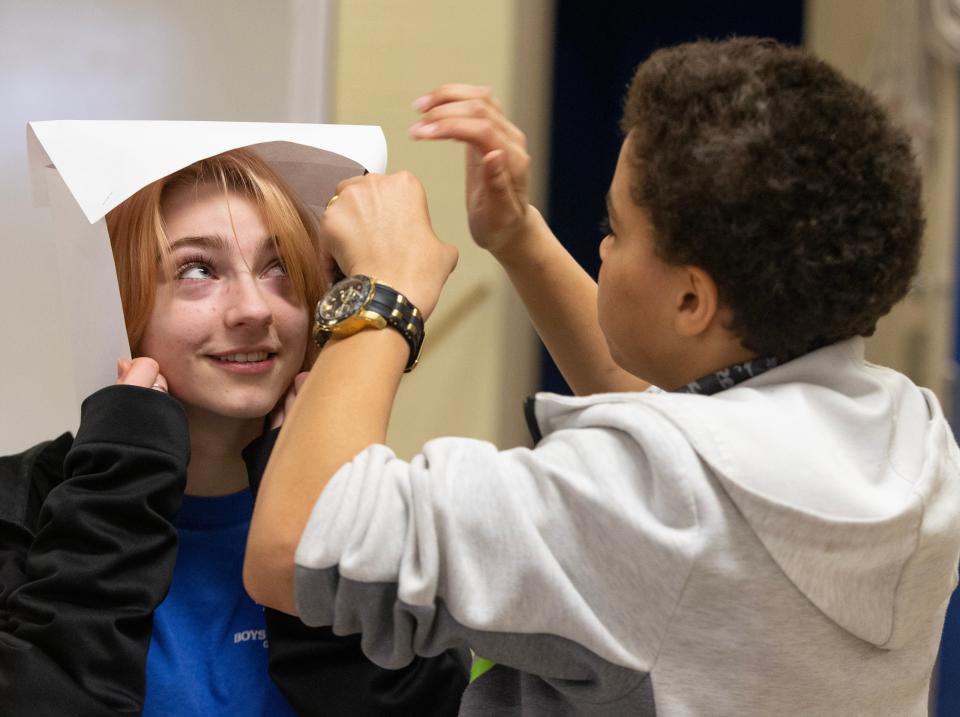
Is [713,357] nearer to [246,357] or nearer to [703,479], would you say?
[703,479]

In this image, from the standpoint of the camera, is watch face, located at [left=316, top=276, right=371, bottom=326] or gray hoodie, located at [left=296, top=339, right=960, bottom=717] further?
watch face, located at [left=316, top=276, right=371, bottom=326]

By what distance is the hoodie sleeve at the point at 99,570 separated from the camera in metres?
0.82

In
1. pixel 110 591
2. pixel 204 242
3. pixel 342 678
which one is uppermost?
pixel 204 242

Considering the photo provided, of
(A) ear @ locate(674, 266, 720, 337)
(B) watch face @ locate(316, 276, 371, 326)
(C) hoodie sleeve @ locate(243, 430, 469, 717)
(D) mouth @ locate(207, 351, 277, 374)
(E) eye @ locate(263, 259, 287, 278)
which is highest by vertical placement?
(A) ear @ locate(674, 266, 720, 337)

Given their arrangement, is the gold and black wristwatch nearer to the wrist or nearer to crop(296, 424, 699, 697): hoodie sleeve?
crop(296, 424, 699, 697): hoodie sleeve

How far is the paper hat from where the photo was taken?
957 mm

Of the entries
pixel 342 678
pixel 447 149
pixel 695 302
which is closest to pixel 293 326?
pixel 342 678

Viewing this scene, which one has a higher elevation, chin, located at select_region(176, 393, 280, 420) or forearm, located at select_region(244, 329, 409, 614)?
forearm, located at select_region(244, 329, 409, 614)

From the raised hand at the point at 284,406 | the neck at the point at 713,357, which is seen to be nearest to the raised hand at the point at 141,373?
the raised hand at the point at 284,406

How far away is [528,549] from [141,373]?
46 centimetres

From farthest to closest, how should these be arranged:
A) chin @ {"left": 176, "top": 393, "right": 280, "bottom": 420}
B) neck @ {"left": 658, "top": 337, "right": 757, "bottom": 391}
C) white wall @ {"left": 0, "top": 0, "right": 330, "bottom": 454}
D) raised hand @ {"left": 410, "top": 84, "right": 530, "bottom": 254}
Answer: white wall @ {"left": 0, "top": 0, "right": 330, "bottom": 454} → chin @ {"left": 176, "top": 393, "right": 280, "bottom": 420} → raised hand @ {"left": 410, "top": 84, "right": 530, "bottom": 254} → neck @ {"left": 658, "top": 337, "right": 757, "bottom": 391}

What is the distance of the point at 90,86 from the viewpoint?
1627mm

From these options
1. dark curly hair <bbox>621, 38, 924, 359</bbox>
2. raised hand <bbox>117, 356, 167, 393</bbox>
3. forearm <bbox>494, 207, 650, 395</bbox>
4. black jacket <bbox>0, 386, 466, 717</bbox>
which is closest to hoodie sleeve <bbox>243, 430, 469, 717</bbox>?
black jacket <bbox>0, 386, 466, 717</bbox>

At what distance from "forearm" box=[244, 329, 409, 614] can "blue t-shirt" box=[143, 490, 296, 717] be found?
22cm
